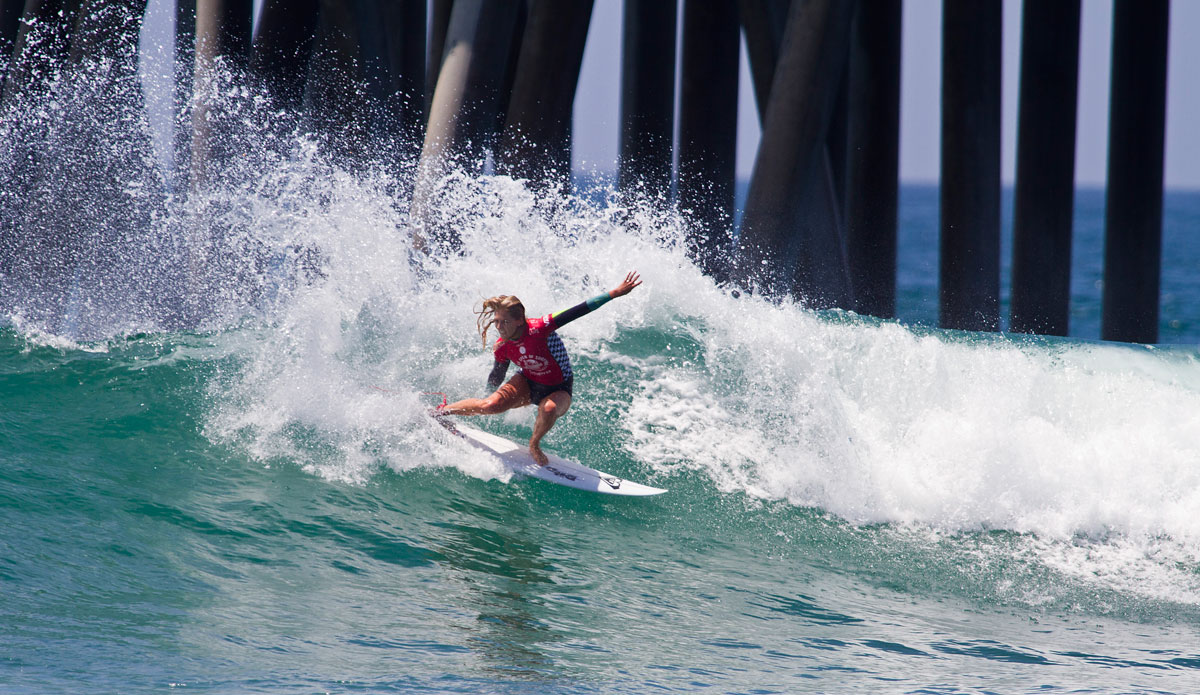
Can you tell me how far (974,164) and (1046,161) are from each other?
138 cm

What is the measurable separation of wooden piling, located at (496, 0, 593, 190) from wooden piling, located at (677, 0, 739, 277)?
1.82 metres

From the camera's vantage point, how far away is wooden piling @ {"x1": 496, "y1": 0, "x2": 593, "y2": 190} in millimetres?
9602

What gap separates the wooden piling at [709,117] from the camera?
11078mm

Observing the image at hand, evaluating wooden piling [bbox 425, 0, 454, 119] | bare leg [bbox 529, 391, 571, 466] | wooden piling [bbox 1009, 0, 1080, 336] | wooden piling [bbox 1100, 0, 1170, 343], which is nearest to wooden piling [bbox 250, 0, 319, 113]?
wooden piling [bbox 425, 0, 454, 119]

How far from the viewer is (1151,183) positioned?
10633mm

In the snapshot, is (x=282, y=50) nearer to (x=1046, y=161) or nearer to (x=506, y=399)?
(x=506, y=399)

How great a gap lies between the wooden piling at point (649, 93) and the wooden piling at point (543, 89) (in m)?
1.78

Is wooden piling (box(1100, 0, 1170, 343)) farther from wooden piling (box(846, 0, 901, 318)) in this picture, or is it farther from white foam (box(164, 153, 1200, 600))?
white foam (box(164, 153, 1200, 600))

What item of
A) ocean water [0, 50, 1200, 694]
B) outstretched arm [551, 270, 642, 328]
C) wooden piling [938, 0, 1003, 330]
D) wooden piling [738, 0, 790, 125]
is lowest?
ocean water [0, 50, 1200, 694]

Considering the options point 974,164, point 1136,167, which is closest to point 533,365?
point 974,164

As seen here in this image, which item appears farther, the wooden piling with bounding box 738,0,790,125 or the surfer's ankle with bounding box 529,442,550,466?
the wooden piling with bounding box 738,0,790,125

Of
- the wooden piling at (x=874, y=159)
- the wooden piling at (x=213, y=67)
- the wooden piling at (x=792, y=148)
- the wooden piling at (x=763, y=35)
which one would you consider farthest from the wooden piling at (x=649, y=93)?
the wooden piling at (x=213, y=67)

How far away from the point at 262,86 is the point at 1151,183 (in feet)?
29.5

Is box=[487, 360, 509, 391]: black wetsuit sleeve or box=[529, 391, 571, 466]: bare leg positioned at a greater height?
box=[487, 360, 509, 391]: black wetsuit sleeve
